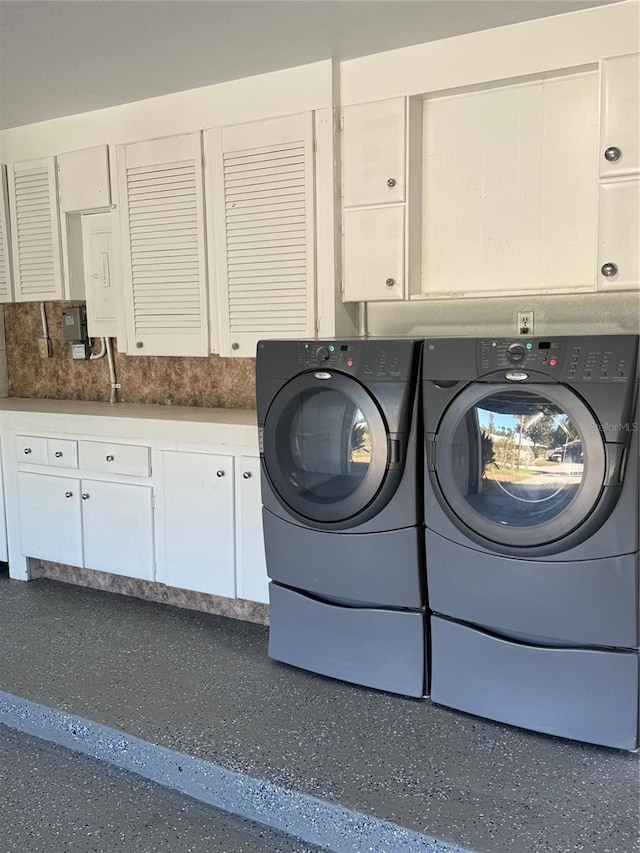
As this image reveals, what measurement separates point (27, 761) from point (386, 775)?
1.23 metres

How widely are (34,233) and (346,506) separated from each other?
2.52m

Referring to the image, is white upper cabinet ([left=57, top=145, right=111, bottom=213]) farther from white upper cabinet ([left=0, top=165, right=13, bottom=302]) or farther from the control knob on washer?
the control knob on washer

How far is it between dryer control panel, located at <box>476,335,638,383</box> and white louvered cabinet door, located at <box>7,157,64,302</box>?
8.60ft

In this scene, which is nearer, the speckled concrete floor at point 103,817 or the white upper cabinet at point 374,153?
the speckled concrete floor at point 103,817

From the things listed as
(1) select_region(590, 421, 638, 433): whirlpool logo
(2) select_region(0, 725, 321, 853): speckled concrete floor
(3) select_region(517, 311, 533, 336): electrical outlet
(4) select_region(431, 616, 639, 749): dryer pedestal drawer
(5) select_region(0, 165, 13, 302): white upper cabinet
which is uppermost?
(5) select_region(0, 165, 13, 302): white upper cabinet

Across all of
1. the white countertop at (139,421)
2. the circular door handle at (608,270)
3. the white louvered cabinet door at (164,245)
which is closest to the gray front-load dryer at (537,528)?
the circular door handle at (608,270)

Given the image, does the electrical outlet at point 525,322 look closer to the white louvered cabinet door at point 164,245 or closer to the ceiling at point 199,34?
the ceiling at point 199,34

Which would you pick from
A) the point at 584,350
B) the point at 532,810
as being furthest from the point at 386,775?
the point at 584,350

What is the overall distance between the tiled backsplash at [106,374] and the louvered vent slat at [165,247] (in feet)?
1.09

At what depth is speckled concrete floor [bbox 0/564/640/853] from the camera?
1.97 metres

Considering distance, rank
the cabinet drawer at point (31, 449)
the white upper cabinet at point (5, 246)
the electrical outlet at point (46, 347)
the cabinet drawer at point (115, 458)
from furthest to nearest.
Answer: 1. the electrical outlet at point (46, 347)
2. the white upper cabinet at point (5, 246)
3. the cabinet drawer at point (31, 449)
4. the cabinet drawer at point (115, 458)

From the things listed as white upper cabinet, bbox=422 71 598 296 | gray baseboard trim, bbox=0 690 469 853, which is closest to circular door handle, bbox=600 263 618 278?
white upper cabinet, bbox=422 71 598 296

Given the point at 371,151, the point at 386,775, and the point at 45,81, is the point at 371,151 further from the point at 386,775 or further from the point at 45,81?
the point at 386,775

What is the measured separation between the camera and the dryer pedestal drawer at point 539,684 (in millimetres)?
→ 2207
